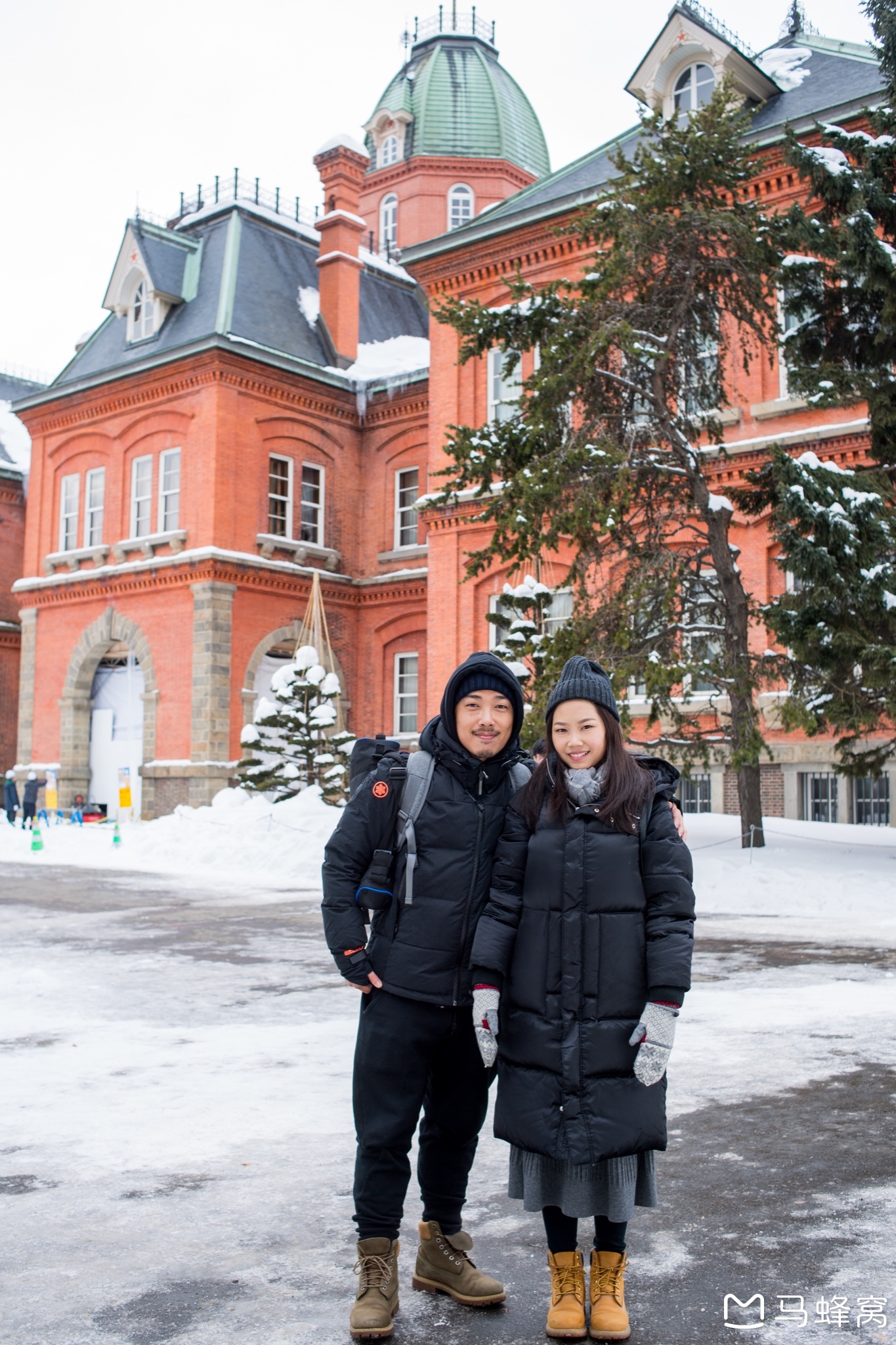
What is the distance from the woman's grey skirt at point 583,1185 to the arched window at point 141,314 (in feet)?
97.7

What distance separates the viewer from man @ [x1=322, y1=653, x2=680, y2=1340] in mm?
3602

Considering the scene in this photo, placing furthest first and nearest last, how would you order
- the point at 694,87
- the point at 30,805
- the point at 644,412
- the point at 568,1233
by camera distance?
the point at 30,805
the point at 694,87
the point at 644,412
the point at 568,1233

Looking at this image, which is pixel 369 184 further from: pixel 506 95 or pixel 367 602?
pixel 367 602

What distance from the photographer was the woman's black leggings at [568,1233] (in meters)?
3.38

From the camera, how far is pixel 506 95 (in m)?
44.0

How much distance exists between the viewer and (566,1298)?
331cm

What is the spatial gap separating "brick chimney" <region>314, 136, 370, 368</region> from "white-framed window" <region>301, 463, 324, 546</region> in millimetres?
2987

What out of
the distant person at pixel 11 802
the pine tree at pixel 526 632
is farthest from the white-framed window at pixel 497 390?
the distant person at pixel 11 802

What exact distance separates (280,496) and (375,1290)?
27.6 metres

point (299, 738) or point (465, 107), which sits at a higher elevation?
point (465, 107)

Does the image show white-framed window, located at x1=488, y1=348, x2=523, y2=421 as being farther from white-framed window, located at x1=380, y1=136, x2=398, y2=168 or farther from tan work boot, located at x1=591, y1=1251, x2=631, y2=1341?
tan work boot, located at x1=591, y1=1251, x2=631, y2=1341

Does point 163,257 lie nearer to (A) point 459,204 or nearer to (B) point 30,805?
(B) point 30,805

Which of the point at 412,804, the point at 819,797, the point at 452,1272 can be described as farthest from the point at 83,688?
the point at 452,1272

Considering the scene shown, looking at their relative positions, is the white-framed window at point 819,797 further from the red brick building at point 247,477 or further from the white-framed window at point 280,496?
the white-framed window at point 280,496
